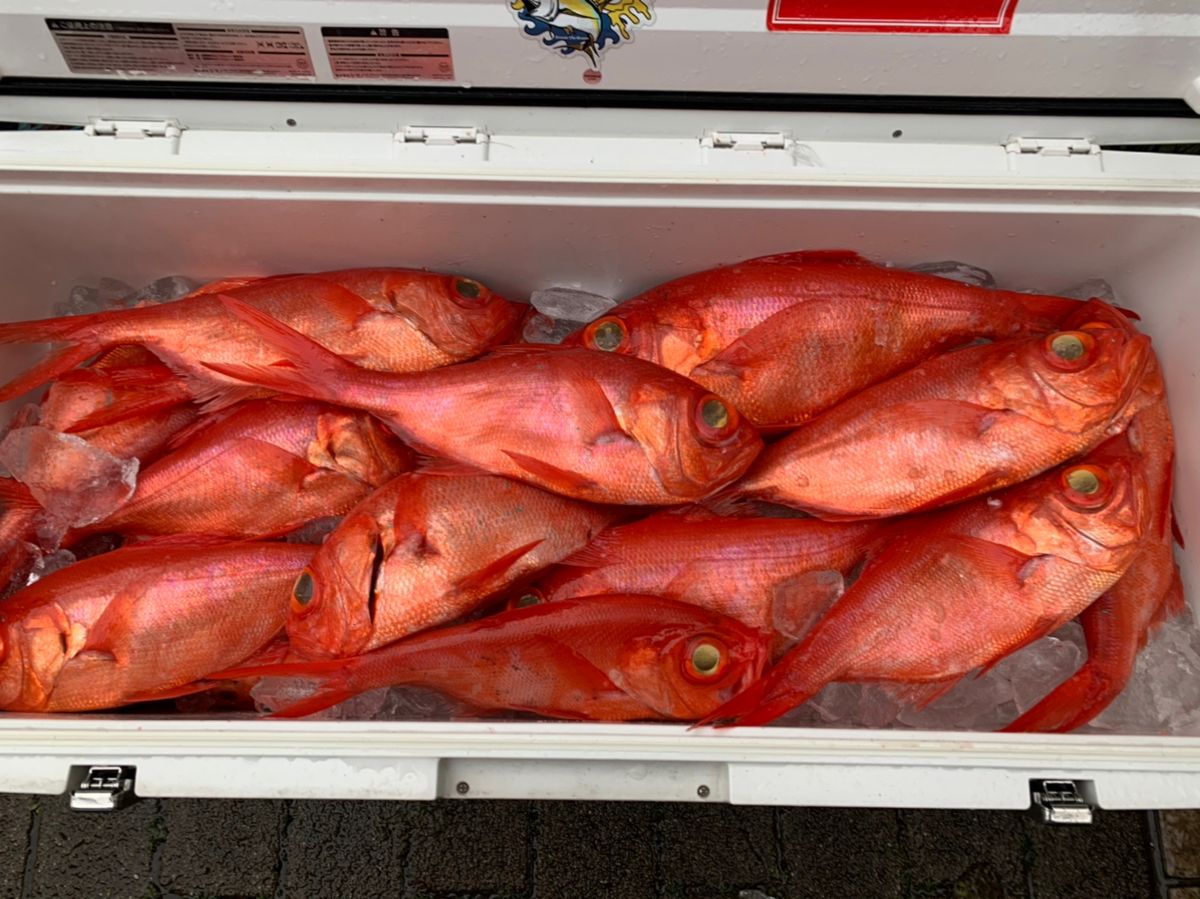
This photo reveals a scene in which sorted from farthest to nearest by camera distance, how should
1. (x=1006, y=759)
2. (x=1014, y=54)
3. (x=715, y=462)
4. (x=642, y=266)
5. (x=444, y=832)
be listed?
(x=444, y=832) → (x=642, y=266) → (x=1014, y=54) → (x=715, y=462) → (x=1006, y=759)

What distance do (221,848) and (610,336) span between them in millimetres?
1712

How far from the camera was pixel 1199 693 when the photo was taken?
4.65 ft

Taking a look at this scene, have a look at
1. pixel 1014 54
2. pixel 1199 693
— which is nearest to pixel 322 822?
pixel 1199 693

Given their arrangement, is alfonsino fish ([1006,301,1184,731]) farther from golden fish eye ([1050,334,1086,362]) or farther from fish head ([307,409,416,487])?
fish head ([307,409,416,487])

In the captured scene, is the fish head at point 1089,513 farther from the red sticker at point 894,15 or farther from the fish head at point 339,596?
the fish head at point 339,596

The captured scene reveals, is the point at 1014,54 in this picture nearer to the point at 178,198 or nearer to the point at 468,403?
the point at 468,403

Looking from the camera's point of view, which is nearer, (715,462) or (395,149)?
(715,462)

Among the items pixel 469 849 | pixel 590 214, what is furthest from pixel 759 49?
pixel 469 849

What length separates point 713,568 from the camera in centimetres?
143

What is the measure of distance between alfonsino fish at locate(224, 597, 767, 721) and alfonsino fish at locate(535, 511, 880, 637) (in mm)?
99

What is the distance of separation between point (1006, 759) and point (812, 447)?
57cm

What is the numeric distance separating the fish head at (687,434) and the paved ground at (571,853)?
3.78ft

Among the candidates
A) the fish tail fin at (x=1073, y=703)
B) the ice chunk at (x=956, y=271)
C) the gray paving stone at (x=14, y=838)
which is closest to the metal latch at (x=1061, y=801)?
the fish tail fin at (x=1073, y=703)

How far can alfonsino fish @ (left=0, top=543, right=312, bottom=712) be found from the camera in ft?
4.47
